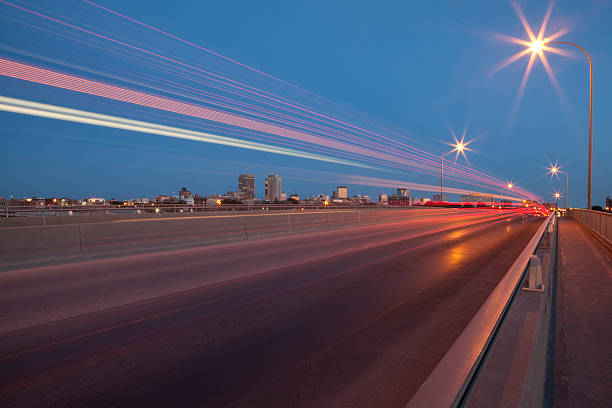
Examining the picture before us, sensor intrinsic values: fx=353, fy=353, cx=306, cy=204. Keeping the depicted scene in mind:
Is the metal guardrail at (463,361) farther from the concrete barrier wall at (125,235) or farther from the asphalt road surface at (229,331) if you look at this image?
the concrete barrier wall at (125,235)

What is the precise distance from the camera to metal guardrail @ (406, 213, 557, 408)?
2744 mm

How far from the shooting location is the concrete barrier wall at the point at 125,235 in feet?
29.8

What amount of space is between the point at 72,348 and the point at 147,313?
1.32 meters

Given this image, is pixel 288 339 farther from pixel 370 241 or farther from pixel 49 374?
pixel 370 241

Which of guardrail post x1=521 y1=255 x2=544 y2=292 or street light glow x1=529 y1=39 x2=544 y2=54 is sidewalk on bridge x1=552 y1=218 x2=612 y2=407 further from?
street light glow x1=529 y1=39 x2=544 y2=54

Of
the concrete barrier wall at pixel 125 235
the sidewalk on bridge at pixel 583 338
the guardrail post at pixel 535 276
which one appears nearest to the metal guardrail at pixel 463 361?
the guardrail post at pixel 535 276

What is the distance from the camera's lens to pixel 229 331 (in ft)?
15.8

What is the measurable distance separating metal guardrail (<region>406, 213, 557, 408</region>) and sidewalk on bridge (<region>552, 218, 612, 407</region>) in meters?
0.73

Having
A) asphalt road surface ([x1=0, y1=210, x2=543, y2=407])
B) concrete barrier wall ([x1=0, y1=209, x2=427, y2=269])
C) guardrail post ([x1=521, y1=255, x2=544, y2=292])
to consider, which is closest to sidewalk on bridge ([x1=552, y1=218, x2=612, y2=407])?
guardrail post ([x1=521, y1=255, x2=544, y2=292])

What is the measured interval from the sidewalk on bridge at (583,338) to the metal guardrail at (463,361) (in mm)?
729

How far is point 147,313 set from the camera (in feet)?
18.3

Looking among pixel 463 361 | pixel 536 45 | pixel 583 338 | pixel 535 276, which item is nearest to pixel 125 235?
pixel 463 361

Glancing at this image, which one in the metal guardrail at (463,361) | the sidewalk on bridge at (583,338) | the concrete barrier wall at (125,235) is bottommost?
the sidewalk on bridge at (583,338)

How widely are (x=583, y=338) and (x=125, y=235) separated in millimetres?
11538
